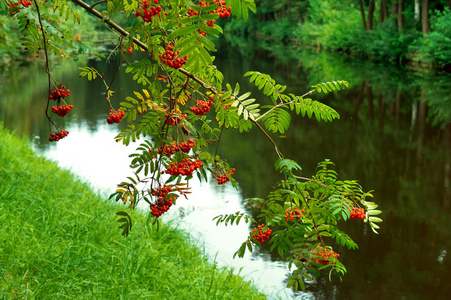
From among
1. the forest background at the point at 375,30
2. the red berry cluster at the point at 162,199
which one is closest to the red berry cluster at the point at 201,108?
the red berry cluster at the point at 162,199

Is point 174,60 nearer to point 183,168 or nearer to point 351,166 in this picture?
point 183,168

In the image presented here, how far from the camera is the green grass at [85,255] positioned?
4.72 m

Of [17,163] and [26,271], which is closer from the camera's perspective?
[26,271]

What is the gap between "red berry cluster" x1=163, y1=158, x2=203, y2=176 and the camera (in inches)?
103

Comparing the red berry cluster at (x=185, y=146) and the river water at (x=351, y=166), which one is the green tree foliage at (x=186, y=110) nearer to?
the red berry cluster at (x=185, y=146)

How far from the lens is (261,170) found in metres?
11.0

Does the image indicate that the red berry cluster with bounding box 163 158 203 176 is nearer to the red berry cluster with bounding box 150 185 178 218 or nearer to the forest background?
the red berry cluster with bounding box 150 185 178 218

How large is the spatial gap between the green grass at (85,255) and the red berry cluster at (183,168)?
2.23 m

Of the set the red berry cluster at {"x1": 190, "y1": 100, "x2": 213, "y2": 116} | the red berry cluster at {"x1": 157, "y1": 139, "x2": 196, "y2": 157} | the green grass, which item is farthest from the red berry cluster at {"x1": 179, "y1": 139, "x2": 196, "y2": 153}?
the green grass

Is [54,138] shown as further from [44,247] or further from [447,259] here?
[447,259]

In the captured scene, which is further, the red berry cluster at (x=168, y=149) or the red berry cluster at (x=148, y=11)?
the red berry cluster at (x=168, y=149)

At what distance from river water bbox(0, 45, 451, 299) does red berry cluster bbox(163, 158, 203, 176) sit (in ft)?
12.1

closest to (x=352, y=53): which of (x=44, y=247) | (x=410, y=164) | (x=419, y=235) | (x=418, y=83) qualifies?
(x=418, y=83)

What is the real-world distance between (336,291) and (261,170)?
4835 mm
